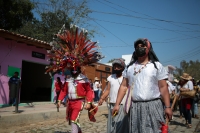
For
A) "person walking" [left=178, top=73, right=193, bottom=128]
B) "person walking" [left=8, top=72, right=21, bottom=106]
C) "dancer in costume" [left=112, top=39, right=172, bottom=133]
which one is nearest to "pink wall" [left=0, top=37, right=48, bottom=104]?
"person walking" [left=8, top=72, right=21, bottom=106]

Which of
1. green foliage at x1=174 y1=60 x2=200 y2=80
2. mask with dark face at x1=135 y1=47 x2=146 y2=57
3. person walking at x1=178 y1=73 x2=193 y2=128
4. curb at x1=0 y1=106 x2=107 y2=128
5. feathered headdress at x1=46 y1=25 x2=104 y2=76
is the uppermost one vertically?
green foliage at x1=174 y1=60 x2=200 y2=80

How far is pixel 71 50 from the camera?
18.2 feet

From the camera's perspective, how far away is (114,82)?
5.18m

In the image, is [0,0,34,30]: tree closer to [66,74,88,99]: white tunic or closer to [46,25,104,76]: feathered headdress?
[46,25,104,76]: feathered headdress

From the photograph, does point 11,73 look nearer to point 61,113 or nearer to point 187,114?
point 61,113

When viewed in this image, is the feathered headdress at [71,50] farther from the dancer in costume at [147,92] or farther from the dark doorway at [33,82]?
the dark doorway at [33,82]

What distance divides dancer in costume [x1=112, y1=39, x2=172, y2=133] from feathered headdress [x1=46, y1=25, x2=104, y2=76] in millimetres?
2256

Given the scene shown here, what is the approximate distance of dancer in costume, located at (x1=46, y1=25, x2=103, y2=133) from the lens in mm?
5086

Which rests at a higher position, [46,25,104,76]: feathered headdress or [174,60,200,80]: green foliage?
[174,60,200,80]: green foliage

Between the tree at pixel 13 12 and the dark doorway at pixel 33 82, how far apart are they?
146 inches

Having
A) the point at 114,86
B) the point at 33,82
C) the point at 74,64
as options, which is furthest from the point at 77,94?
the point at 33,82

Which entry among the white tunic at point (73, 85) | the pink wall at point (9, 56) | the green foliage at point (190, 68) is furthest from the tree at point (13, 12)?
the green foliage at point (190, 68)

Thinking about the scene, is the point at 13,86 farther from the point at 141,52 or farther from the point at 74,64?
the point at 141,52

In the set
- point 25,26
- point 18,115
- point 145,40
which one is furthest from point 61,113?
point 25,26
